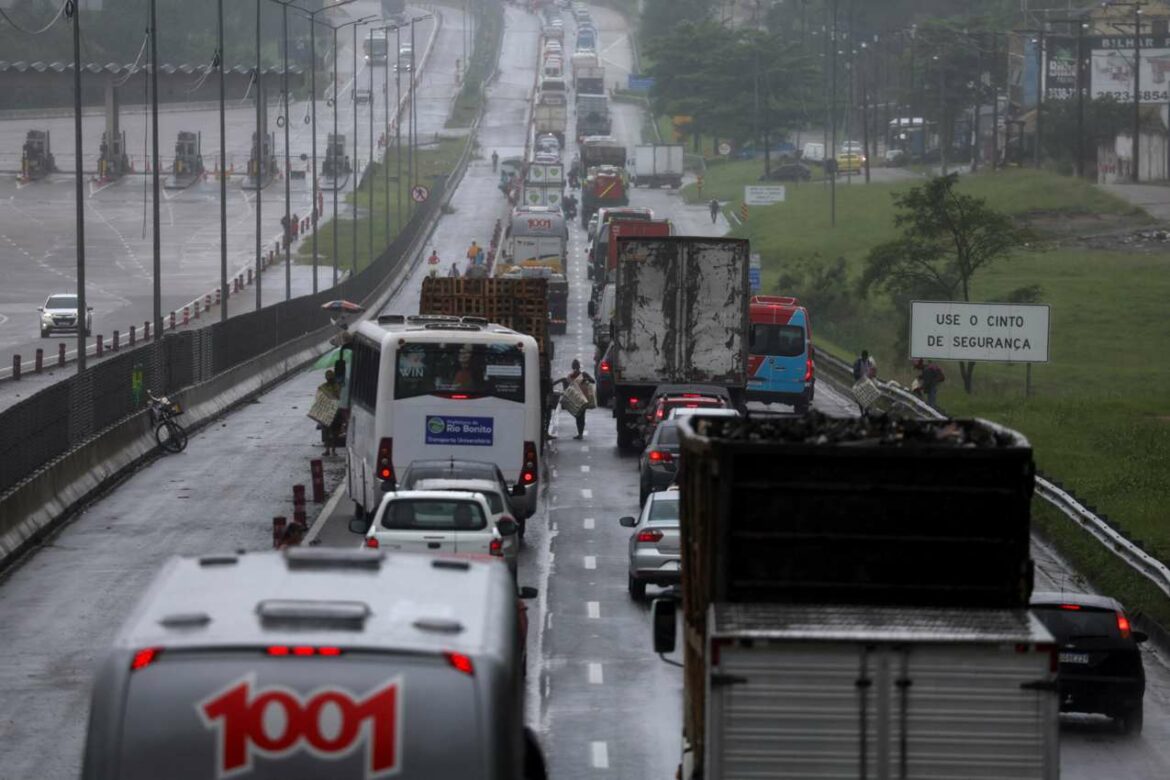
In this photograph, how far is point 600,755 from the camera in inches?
694

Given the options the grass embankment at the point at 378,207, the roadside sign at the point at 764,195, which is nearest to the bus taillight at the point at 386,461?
the grass embankment at the point at 378,207

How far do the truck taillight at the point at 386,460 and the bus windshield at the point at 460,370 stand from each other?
646mm

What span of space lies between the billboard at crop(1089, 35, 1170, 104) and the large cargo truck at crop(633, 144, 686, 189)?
29.0 meters

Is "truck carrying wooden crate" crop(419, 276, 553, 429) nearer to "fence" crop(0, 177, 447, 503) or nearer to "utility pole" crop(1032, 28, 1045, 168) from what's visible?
"fence" crop(0, 177, 447, 503)

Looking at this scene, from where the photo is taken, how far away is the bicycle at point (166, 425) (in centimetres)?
3994

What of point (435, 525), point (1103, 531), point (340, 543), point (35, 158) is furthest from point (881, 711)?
point (35, 158)

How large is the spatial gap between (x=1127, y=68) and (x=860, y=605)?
99722 millimetres

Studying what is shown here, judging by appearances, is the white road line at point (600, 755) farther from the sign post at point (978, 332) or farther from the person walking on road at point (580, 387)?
the sign post at point (978, 332)

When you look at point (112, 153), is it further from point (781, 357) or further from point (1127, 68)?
point (781, 357)

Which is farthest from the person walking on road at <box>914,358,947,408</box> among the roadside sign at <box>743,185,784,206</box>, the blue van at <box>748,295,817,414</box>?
the roadside sign at <box>743,185,784,206</box>

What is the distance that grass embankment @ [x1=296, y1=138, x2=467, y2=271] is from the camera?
342 ft

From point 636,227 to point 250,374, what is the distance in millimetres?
25046

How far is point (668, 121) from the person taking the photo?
174250mm

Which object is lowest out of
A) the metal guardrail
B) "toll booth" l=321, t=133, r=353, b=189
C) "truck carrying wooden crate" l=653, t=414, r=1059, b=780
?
the metal guardrail
